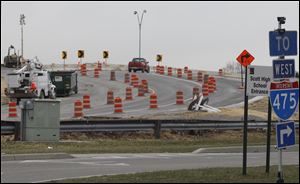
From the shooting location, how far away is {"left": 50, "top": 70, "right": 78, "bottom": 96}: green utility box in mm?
49281

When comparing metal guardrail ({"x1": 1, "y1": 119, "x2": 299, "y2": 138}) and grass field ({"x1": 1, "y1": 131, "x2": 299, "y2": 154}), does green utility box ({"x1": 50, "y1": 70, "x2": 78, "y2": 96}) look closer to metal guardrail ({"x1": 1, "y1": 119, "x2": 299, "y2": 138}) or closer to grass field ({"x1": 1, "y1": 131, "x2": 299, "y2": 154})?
grass field ({"x1": 1, "y1": 131, "x2": 299, "y2": 154})

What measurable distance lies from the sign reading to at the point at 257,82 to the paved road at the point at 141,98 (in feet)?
70.0

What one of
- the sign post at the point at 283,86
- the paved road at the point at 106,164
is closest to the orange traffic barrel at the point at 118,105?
the paved road at the point at 106,164

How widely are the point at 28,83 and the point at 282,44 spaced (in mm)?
33321

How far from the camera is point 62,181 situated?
38.7 ft

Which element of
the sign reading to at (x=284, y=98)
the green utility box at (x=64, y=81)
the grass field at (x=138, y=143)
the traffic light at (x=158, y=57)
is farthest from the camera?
the traffic light at (x=158, y=57)

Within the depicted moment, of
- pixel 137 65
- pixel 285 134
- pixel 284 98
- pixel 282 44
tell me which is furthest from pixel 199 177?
pixel 137 65

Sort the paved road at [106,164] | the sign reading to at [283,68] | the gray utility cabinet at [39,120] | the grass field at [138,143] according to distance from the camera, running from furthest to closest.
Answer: the gray utility cabinet at [39,120]
the grass field at [138,143]
the paved road at [106,164]
the sign reading to at [283,68]

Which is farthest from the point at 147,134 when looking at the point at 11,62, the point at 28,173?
the point at 11,62

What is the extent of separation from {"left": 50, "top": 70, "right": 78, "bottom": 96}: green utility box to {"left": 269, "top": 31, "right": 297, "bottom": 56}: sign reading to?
37.9 metres

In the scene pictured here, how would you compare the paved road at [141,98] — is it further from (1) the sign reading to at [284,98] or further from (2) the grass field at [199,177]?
(1) the sign reading to at [284,98]

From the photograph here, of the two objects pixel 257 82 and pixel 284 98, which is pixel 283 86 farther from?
pixel 257 82

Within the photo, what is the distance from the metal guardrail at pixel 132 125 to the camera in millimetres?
23156

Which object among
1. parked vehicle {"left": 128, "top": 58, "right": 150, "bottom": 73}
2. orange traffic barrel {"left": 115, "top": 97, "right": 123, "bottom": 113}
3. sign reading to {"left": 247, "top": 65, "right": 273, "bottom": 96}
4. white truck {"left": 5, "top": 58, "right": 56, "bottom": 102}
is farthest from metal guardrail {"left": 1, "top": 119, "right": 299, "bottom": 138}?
parked vehicle {"left": 128, "top": 58, "right": 150, "bottom": 73}
